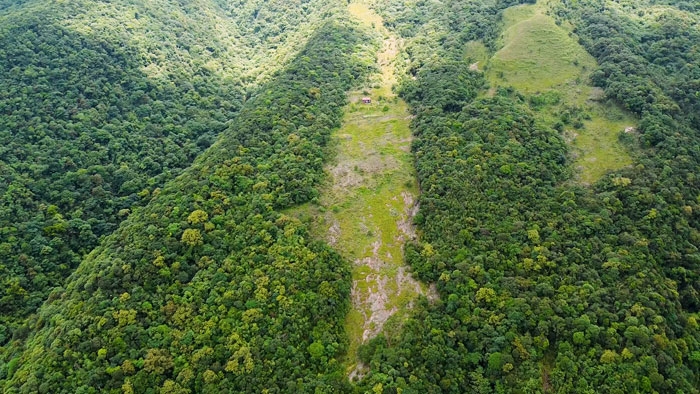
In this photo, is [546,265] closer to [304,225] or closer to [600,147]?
[600,147]

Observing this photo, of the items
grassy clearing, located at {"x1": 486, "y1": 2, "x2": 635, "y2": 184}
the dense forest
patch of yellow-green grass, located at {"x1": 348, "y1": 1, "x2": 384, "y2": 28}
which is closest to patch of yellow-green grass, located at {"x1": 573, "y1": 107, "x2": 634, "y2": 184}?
grassy clearing, located at {"x1": 486, "y1": 2, "x2": 635, "y2": 184}

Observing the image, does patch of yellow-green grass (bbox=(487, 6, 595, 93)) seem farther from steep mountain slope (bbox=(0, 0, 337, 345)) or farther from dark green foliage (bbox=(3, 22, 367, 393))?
steep mountain slope (bbox=(0, 0, 337, 345))

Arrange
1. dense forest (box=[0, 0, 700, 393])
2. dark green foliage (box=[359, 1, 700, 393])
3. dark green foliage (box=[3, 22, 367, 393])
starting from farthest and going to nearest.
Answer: dark green foliage (box=[3, 22, 367, 393]) → dense forest (box=[0, 0, 700, 393]) → dark green foliage (box=[359, 1, 700, 393])

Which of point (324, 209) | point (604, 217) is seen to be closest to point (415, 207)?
point (324, 209)

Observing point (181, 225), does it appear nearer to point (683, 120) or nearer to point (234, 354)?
point (234, 354)

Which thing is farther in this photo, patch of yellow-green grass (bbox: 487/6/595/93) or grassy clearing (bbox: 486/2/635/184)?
patch of yellow-green grass (bbox: 487/6/595/93)
